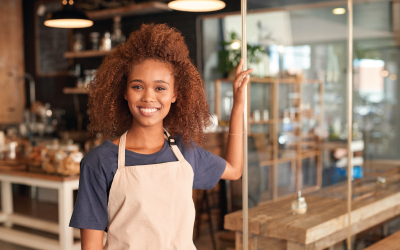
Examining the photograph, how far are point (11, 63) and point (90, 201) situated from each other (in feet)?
19.6

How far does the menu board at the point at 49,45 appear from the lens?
646 centimetres

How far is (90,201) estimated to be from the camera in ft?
4.52

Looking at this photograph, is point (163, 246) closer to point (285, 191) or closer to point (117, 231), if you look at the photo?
point (117, 231)

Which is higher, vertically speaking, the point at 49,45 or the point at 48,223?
the point at 49,45

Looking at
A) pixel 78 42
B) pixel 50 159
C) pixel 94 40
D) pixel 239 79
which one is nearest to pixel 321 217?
pixel 239 79

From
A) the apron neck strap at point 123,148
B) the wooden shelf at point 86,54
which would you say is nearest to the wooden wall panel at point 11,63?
the wooden shelf at point 86,54

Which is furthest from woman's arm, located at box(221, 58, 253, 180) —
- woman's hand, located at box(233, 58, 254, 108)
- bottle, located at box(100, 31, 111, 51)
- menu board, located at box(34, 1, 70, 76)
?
menu board, located at box(34, 1, 70, 76)

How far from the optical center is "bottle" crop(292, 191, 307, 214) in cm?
199

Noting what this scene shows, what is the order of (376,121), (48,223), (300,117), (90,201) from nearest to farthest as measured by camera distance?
(90,201) < (376,121) < (48,223) < (300,117)

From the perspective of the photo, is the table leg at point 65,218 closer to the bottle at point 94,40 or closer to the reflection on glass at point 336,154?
the reflection on glass at point 336,154

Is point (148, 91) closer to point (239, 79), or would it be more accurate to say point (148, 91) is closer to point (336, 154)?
point (239, 79)

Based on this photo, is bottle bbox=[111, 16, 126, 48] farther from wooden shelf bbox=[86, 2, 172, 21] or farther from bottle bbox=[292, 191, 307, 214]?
bottle bbox=[292, 191, 307, 214]

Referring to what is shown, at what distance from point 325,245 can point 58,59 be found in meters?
5.48

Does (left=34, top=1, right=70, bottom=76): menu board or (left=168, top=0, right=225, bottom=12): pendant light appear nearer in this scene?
(left=168, top=0, right=225, bottom=12): pendant light
